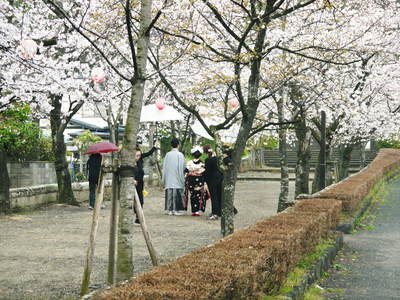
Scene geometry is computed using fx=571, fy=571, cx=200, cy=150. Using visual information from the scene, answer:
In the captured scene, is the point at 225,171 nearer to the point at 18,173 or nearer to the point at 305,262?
the point at 305,262

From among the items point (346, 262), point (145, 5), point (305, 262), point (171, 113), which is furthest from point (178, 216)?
point (145, 5)

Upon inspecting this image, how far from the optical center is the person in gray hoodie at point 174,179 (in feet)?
Answer: 46.2

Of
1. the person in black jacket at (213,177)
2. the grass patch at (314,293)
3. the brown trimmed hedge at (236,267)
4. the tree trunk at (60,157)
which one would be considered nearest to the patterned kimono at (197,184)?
the person in black jacket at (213,177)

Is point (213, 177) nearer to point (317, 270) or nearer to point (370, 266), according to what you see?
point (370, 266)

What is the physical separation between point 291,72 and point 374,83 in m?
9.30

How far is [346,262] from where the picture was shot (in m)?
8.99

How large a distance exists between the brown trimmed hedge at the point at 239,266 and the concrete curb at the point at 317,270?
0.20m

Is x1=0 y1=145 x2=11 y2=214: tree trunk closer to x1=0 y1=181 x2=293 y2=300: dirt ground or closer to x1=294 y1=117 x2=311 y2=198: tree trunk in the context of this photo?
x1=0 y1=181 x2=293 y2=300: dirt ground

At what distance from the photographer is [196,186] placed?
14.6 metres

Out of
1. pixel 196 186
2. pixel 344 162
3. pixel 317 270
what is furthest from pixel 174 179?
pixel 344 162

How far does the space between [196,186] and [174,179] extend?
28.3 inches

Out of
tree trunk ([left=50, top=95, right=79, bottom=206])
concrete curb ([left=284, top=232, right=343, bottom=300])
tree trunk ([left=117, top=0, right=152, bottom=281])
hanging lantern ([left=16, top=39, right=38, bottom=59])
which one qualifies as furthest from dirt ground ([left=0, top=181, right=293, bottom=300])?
hanging lantern ([left=16, top=39, right=38, bottom=59])

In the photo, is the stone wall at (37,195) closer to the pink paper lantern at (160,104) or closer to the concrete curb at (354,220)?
the pink paper lantern at (160,104)

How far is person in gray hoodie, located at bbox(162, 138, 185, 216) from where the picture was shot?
555 inches
